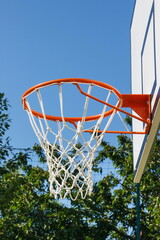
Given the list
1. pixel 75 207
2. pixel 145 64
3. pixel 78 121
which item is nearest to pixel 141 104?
pixel 145 64

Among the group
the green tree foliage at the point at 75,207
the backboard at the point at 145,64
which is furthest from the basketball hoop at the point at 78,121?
the green tree foliage at the point at 75,207

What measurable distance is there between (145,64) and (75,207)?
215 inches

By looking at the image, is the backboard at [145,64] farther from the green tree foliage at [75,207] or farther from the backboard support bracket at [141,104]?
the green tree foliage at [75,207]

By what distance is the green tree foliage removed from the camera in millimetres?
7829

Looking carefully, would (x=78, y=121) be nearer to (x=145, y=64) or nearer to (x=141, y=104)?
(x=141, y=104)

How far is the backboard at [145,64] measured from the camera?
2842mm

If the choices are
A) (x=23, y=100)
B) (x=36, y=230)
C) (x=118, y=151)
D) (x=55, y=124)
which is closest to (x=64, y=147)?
(x=55, y=124)

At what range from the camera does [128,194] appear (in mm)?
8641

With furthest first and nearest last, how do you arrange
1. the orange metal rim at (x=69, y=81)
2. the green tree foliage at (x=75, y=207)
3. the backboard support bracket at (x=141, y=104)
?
the green tree foliage at (x=75, y=207) < the backboard support bracket at (x=141, y=104) < the orange metal rim at (x=69, y=81)

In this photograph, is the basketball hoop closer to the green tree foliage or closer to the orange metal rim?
the orange metal rim

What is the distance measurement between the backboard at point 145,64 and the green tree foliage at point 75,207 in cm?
412

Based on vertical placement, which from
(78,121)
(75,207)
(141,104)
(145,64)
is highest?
(75,207)

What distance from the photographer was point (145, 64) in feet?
10.9

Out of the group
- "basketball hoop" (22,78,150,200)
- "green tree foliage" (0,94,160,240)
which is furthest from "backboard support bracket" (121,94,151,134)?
"green tree foliage" (0,94,160,240)
